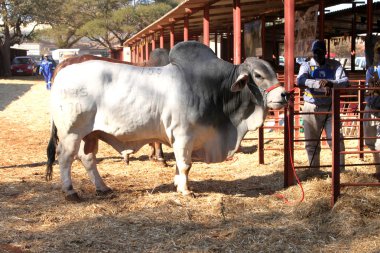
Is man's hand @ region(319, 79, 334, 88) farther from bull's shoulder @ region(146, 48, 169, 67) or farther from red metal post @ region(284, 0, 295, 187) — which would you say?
bull's shoulder @ region(146, 48, 169, 67)

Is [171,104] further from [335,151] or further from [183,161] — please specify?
[335,151]

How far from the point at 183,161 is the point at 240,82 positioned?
1095 mm

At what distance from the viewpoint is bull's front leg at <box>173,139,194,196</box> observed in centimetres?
606

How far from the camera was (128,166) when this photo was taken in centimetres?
827

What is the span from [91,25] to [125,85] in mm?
44273

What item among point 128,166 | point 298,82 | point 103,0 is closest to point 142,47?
point 128,166

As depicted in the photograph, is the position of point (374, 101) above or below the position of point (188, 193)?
above

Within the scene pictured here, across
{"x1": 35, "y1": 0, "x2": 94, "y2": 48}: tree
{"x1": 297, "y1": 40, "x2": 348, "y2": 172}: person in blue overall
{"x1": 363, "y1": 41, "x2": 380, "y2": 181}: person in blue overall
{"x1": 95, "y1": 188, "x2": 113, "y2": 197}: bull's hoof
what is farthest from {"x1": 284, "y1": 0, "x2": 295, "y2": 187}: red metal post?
{"x1": 35, "y1": 0, "x2": 94, "y2": 48}: tree

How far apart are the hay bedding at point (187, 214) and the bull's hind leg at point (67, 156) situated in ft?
0.51

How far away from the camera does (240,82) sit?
19.5ft

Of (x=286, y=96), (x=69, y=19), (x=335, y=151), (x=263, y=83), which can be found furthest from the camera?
(x=69, y=19)

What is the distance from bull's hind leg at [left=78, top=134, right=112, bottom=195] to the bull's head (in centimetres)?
185

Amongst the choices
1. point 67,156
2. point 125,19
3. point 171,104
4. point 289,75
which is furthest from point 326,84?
point 125,19

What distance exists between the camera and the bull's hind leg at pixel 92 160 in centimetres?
651
